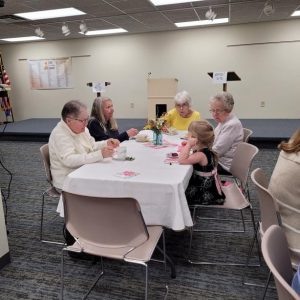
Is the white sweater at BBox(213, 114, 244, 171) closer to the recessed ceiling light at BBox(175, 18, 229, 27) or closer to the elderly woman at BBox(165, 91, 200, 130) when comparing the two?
the elderly woman at BBox(165, 91, 200, 130)

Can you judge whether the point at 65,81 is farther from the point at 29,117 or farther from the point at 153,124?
the point at 153,124

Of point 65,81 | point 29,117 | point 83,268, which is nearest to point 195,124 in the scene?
point 83,268

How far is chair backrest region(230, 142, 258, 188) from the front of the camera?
2.13 m

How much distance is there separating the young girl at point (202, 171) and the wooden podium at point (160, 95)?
12.6 feet

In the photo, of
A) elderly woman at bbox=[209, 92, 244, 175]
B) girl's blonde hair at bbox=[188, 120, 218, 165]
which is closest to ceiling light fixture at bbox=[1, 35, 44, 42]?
elderly woman at bbox=[209, 92, 244, 175]

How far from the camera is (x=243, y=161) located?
7.30 ft

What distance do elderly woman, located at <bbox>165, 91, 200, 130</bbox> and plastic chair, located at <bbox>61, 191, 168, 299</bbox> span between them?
2235 millimetres

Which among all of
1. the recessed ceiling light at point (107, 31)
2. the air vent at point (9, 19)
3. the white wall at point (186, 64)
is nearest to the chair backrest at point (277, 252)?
the air vent at point (9, 19)

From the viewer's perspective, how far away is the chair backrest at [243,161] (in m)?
2.13

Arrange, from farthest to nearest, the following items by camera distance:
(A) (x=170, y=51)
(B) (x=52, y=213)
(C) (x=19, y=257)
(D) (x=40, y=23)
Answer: (A) (x=170, y=51)
(D) (x=40, y=23)
(B) (x=52, y=213)
(C) (x=19, y=257)

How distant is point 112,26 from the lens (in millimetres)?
6047

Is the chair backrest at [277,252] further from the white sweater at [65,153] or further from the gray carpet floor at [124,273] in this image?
the white sweater at [65,153]

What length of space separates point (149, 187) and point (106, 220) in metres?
0.41

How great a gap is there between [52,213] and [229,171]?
176 centimetres
